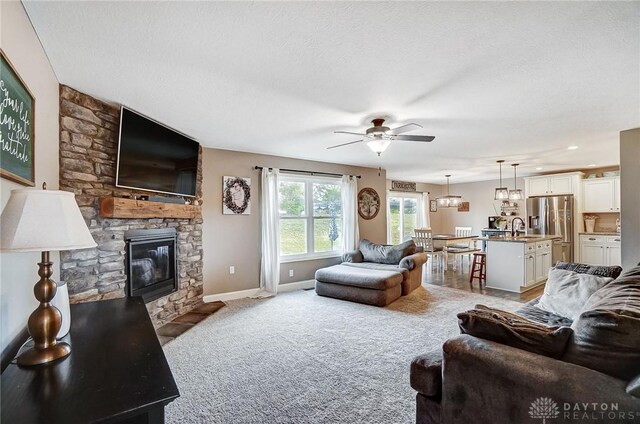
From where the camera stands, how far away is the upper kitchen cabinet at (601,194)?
6.26 meters

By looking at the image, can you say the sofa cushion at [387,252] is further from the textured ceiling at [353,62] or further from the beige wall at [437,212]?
the beige wall at [437,212]

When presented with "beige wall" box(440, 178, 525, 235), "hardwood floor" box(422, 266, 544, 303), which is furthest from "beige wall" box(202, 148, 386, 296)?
"beige wall" box(440, 178, 525, 235)

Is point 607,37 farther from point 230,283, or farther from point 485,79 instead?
point 230,283

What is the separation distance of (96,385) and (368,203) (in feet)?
19.2

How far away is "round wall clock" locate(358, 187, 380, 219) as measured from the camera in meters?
6.40

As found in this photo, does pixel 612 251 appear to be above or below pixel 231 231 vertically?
below

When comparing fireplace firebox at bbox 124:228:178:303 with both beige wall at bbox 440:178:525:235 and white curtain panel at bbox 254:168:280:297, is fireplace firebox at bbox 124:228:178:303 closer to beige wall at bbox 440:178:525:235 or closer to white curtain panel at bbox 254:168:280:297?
white curtain panel at bbox 254:168:280:297

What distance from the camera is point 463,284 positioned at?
561 centimetres

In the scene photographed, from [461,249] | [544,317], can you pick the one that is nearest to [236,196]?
[544,317]

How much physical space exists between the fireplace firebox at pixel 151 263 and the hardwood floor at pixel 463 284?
446 centimetres

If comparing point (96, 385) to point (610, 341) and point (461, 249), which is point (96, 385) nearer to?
point (610, 341)

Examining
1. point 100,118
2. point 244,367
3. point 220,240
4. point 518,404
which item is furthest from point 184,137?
point 518,404

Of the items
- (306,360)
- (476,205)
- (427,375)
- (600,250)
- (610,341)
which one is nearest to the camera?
(610,341)

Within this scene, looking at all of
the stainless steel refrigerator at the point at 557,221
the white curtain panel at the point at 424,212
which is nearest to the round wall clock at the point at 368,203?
the white curtain panel at the point at 424,212
